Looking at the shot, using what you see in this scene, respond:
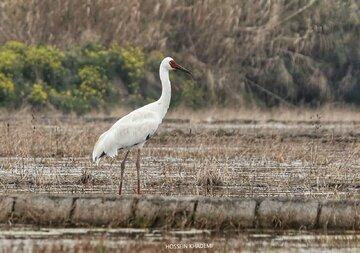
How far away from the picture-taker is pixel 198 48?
43.0m

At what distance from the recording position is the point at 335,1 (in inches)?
1757

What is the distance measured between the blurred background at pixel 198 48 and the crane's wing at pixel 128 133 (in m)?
20.8

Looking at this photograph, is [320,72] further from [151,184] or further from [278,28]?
[151,184]

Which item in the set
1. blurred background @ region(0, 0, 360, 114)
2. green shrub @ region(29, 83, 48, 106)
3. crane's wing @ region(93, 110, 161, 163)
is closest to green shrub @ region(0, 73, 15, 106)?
green shrub @ region(29, 83, 48, 106)

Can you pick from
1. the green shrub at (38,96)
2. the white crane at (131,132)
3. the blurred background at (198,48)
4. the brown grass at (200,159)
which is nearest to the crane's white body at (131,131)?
the white crane at (131,132)

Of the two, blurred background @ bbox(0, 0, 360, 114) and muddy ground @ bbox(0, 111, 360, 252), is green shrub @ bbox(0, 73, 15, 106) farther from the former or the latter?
muddy ground @ bbox(0, 111, 360, 252)

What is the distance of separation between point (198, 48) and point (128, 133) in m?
25.6

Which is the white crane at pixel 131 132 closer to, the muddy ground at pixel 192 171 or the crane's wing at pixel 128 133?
the crane's wing at pixel 128 133

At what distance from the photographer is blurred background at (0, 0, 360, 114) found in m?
39.4

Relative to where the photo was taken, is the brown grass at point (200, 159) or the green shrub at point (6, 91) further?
the green shrub at point (6, 91)

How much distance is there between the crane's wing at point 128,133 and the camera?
17406mm

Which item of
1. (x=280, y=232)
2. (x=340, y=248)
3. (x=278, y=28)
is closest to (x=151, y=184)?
(x=280, y=232)

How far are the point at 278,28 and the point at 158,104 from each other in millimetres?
25811

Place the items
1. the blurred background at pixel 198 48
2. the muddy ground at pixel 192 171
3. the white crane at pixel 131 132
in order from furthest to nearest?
the blurred background at pixel 198 48 < the white crane at pixel 131 132 < the muddy ground at pixel 192 171
